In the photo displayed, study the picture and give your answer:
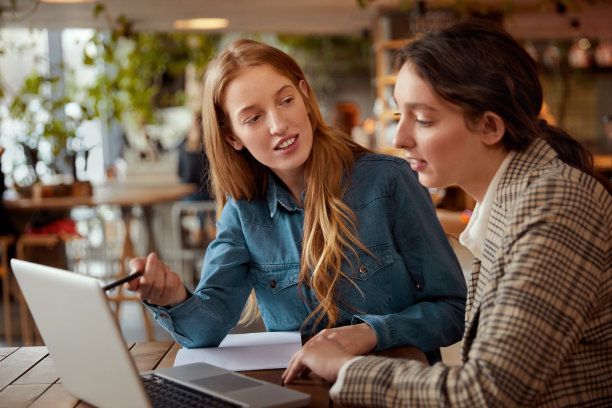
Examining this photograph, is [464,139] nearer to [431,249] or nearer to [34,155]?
[431,249]

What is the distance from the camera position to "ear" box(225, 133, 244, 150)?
1.70 meters

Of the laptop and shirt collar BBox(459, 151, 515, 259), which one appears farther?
shirt collar BBox(459, 151, 515, 259)

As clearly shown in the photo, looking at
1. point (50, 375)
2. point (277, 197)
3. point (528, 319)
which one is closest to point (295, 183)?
point (277, 197)

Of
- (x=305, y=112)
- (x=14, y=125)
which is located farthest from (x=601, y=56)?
(x=305, y=112)

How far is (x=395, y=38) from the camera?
26.3 ft

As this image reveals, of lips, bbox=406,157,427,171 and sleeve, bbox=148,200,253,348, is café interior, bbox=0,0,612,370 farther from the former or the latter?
lips, bbox=406,157,427,171

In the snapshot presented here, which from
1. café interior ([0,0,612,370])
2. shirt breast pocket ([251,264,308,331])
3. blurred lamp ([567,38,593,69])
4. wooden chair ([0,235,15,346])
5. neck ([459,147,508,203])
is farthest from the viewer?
blurred lamp ([567,38,593,69])

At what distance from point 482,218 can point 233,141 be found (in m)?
0.73

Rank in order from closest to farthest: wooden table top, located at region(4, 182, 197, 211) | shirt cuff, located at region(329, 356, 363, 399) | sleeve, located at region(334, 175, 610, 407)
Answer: sleeve, located at region(334, 175, 610, 407) < shirt cuff, located at region(329, 356, 363, 399) < wooden table top, located at region(4, 182, 197, 211)

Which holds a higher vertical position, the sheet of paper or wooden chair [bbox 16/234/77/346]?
the sheet of paper

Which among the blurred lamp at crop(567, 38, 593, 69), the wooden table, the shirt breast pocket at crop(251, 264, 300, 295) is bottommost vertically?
the wooden table

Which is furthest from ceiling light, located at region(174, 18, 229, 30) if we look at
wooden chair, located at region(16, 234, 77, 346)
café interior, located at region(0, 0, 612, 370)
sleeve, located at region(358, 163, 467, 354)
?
sleeve, located at region(358, 163, 467, 354)

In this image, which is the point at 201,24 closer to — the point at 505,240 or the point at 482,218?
the point at 482,218

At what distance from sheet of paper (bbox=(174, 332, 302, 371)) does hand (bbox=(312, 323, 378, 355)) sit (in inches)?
3.6
